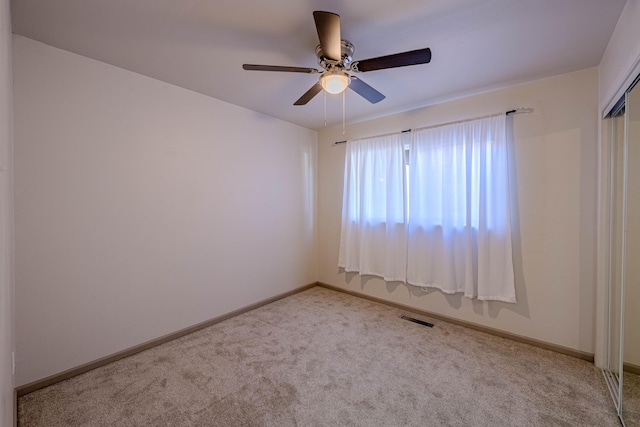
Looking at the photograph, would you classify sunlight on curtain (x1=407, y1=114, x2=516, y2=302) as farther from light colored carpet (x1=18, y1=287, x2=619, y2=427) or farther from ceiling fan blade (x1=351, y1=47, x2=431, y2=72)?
ceiling fan blade (x1=351, y1=47, x2=431, y2=72)

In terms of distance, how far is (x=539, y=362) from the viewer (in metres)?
2.18

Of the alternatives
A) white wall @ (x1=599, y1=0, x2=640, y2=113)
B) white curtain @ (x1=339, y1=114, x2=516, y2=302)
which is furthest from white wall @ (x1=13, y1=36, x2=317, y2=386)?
white wall @ (x1=599, y1=0, x2=640, y2=113)

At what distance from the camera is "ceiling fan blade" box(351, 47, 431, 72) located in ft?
5.09

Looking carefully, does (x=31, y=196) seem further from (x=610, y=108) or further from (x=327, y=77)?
(x=610, y=108)

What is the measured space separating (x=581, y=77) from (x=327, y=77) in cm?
222

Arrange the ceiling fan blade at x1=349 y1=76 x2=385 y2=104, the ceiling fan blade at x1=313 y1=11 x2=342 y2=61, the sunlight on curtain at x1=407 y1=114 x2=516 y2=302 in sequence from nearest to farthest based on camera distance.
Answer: the ceiling fan blade at x1=313 y1=11 x2=342 y2=61 → the ceiling fan blade at x1=349 y1=76 x2=385 y2=104 → the sunlight on curtain at x1=407 y1=114 x2=516 y2=302

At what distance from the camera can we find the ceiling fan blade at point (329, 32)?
51.6 inches

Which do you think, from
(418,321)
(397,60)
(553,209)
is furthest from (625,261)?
(397,60)

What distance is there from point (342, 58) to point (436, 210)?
195 centimetres

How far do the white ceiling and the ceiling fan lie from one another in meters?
0.21

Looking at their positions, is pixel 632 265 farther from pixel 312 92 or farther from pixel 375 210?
pixel 312 92

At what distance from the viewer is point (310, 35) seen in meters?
1.80

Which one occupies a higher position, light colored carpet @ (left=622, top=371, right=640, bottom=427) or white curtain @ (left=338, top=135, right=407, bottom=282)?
white curtain @ (left=338, top=135, right=407, bottom=282)

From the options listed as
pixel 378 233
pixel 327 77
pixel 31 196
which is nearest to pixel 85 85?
pixel 31 196
